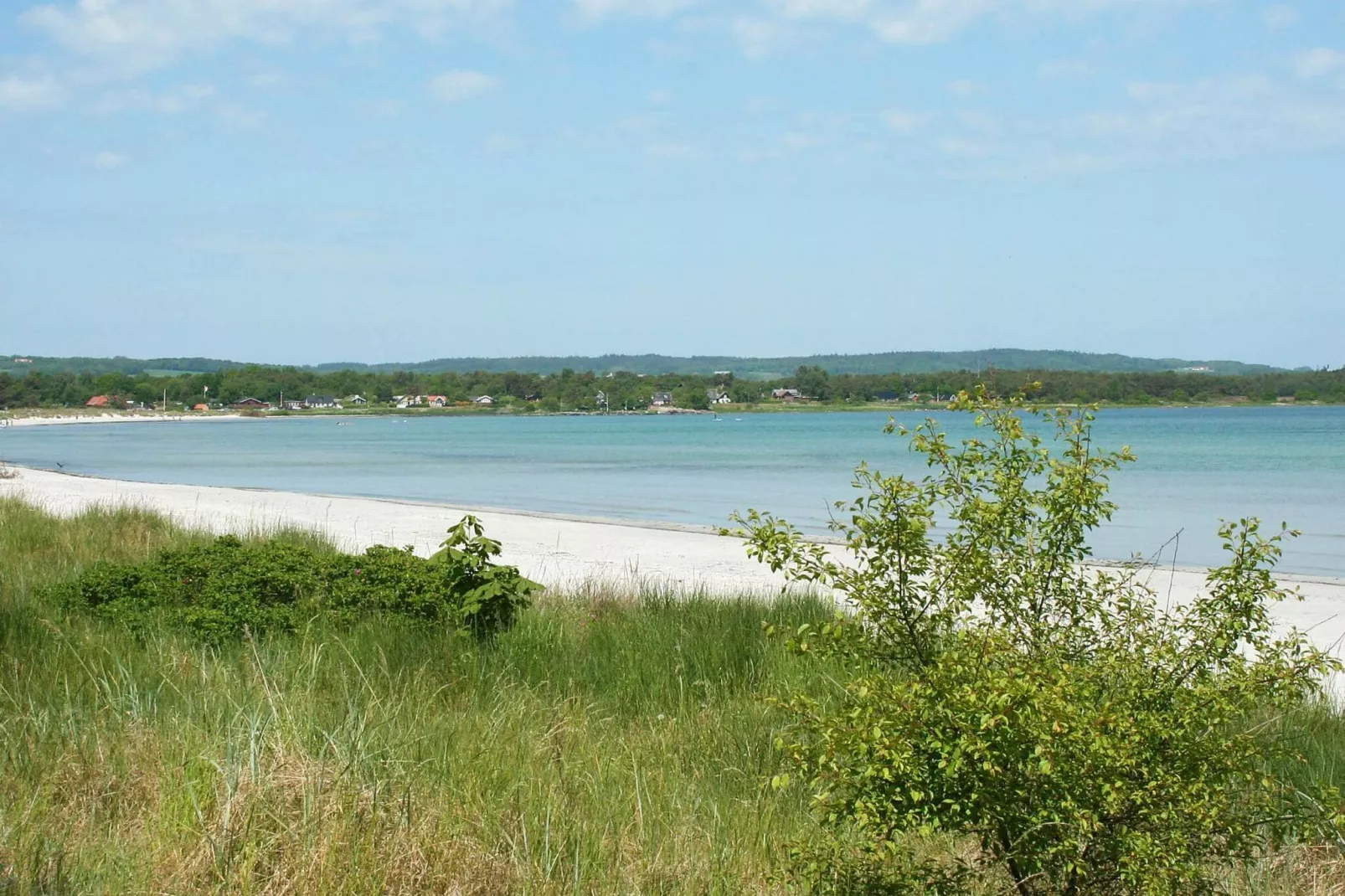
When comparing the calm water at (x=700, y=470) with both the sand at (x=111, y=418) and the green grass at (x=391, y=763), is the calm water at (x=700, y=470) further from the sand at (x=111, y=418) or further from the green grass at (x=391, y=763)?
the sand at (x=111, y=418)

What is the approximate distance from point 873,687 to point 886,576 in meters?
0.47

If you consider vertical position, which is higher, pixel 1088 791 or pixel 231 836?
pixel 1088 791

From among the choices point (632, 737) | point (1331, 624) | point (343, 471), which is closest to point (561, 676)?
point (632, 737)

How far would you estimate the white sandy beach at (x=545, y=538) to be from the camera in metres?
13.1

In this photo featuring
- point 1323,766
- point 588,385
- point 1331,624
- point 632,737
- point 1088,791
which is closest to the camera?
point 1088,791

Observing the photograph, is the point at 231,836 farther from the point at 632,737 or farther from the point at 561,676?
the point at 561,676

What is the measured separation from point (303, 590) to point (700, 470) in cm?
4033

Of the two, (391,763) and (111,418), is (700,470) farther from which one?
(111,418)

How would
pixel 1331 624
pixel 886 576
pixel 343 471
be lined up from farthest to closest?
pixel 343 471 < pixel 1331 624 < pixel 886 576

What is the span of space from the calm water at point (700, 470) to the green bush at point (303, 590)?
1085 cm

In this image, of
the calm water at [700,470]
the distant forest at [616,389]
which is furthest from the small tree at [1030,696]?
the distant forest at [616,389]

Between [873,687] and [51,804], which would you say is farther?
[51,804]

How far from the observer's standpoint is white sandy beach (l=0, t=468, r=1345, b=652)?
43.0 feet

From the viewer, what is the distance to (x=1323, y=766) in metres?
5.45
